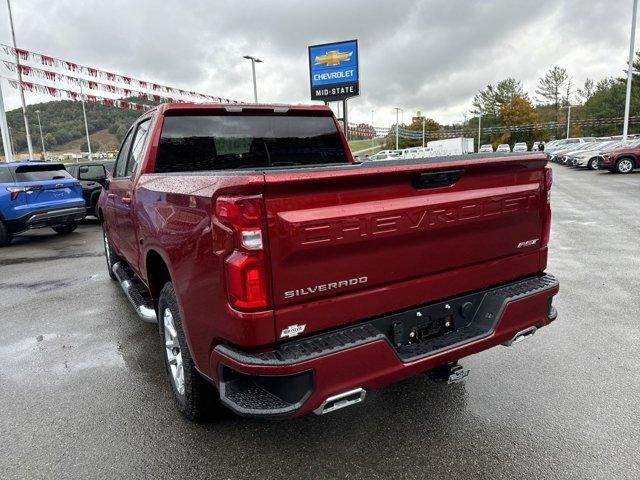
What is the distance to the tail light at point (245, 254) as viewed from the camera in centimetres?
199

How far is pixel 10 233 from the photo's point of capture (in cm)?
991

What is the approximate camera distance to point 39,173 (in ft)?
32.9

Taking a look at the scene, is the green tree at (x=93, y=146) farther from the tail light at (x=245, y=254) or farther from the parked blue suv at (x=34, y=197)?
the tail light at (x=245, y=254)

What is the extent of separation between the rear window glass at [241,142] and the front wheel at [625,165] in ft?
69.0

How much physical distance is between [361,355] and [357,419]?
0.99 m

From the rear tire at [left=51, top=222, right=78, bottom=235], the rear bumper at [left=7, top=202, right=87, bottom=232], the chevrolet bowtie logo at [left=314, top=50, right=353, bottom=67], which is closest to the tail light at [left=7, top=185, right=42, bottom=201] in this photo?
the rear bumper at [left=7, top=202, right=87, bottom=232]

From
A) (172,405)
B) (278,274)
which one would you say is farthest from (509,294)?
(172,405)

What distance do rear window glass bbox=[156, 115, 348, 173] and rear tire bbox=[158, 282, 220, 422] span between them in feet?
4.08

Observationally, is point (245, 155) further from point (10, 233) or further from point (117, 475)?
point (10, 233)

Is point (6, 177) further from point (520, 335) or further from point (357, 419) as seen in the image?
point (520, 335)

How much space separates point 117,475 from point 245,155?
2554 mm

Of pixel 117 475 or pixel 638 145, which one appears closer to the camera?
pixel 117 475

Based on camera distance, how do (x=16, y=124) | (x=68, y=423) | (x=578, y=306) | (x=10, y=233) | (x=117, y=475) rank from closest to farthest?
(x=117, y=475), (x=68, y=423), (x=578, y=306), (x=10, y=233), (x=16, y=124)

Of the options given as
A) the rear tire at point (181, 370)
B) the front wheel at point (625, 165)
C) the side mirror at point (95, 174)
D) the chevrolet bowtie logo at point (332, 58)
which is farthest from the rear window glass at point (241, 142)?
the front wheel at point (625, 165)
